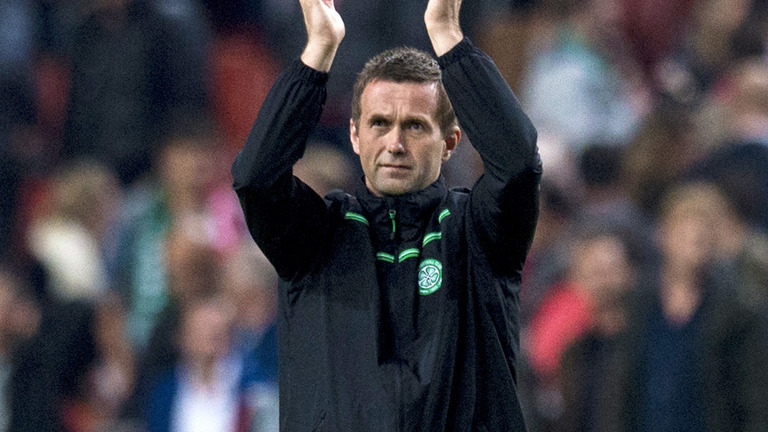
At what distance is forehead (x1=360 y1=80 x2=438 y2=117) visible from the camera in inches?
134

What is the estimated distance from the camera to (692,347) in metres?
5.14

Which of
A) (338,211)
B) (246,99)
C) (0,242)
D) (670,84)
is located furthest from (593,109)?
(338,211)

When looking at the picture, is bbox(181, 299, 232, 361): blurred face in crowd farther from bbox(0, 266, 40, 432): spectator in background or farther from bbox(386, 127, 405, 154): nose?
bbox(386, 127, 405, 154): nose

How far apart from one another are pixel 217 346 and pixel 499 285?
2950 millimetres

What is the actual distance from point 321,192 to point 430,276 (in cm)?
308

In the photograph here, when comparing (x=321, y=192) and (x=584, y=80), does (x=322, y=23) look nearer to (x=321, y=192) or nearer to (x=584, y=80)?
(x=321, y=192)

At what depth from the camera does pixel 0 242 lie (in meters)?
7.89

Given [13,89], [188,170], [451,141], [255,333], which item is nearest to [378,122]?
[451,141]

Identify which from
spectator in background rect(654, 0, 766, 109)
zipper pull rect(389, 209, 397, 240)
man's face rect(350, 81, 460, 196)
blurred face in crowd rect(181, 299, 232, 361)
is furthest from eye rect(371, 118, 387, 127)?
spectator in background rect(654, 0, 766, 109)

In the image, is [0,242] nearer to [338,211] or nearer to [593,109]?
[593,109]

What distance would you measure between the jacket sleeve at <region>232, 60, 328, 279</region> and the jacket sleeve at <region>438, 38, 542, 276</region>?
344 millimetres

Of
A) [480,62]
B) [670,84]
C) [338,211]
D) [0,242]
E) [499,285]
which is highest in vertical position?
[670,84]

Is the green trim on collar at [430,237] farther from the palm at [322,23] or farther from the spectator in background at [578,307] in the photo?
the spectator in background at [578,307]

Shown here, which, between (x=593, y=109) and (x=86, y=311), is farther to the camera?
(x=593, y=109)
